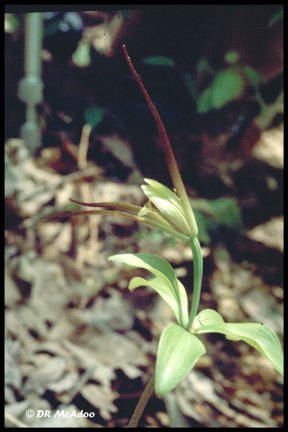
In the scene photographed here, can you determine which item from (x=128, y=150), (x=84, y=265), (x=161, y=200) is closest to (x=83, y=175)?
(x=128, y=150)

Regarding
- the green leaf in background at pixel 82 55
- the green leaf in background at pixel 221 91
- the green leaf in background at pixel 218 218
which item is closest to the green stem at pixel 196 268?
the green leaf in background at pixel 218 218

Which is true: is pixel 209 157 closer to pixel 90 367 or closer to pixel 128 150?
pixel 128 150

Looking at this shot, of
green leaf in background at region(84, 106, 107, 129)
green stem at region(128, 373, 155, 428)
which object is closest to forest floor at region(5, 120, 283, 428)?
green leaf in background at region(84, 106, 107, 129)

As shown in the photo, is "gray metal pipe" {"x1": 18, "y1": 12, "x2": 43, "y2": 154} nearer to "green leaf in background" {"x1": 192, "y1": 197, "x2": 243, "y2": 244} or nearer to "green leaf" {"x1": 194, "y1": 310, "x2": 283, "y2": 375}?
"green leaf in background" {"x1": 192, "y1": 197, "x2": 243, "y2": 244}

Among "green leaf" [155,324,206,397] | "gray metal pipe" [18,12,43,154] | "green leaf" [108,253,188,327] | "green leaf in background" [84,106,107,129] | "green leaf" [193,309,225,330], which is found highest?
"gray metal pipe" [18,12,43,154]

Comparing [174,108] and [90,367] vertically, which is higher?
[174,108]

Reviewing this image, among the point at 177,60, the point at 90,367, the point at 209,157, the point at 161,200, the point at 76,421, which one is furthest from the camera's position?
the point at 209,157
